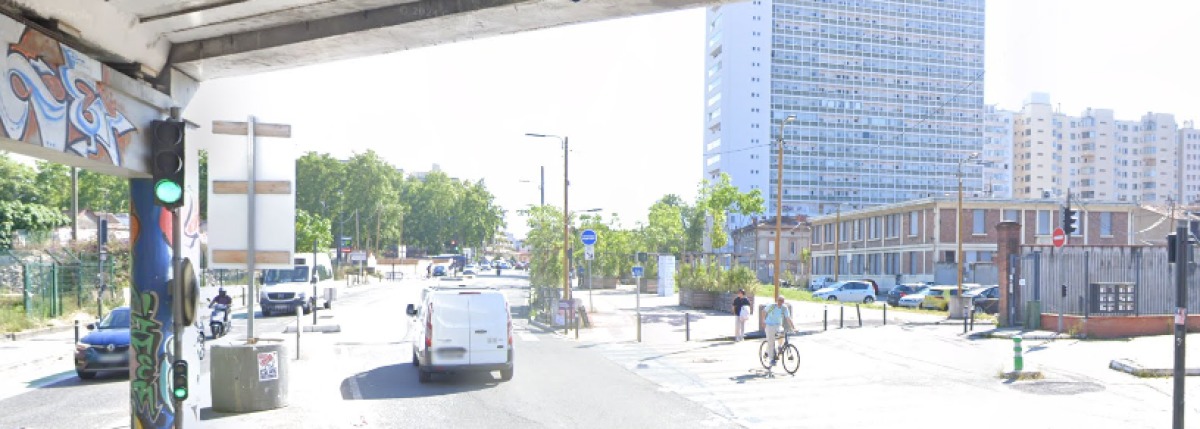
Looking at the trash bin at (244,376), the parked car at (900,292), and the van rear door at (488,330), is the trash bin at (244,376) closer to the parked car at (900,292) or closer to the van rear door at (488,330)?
the van rear door at (488,330)

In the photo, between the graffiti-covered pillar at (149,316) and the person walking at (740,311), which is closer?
the graffiti-covered pillar at (149,316)

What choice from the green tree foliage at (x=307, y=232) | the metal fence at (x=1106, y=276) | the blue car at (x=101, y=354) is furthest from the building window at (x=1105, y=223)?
the blue car at (x=101, y=354)

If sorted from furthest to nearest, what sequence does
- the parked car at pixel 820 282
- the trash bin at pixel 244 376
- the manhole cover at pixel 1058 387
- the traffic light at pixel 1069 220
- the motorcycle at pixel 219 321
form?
the parked car at pixel 820 282 < the traffic light at pixel 1069 220 < the motorcycle at pixel 219 321 < the manhole cover at pixel 1058 387 < the trash bin at pixel 244 376

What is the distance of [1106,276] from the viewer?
2555 centimetres

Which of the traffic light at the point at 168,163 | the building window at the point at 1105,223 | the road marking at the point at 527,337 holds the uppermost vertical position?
the traffic light at the point at 168,163

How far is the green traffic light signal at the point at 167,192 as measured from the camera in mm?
9031

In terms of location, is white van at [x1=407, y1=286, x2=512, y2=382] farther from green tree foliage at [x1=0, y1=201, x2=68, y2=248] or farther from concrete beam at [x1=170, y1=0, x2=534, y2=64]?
green tree foliage at [x1=0, y1=201, x2=68, y2=248]

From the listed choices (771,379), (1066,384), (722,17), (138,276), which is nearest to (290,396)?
(138,276)

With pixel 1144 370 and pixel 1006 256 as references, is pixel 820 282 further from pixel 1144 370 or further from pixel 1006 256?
pixel 1144 370

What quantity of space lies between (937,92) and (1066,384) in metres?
120

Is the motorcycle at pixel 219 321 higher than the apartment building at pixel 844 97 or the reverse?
the reverse

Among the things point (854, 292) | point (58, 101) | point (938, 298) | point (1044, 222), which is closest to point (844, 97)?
point (1044, 222)

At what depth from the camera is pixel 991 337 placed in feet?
81.6

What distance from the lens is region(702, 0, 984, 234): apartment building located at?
12031 centimetres
